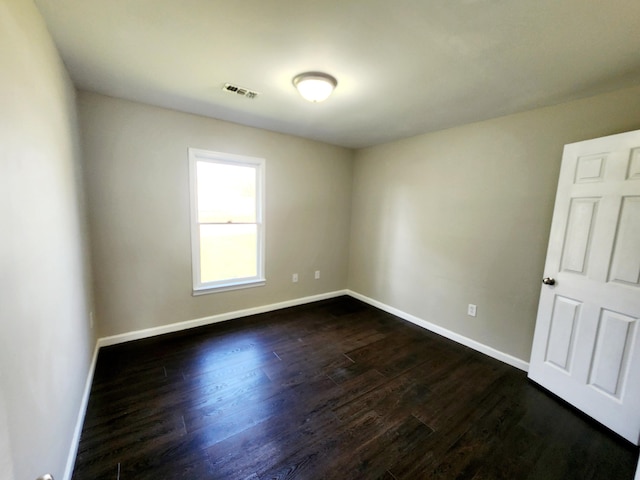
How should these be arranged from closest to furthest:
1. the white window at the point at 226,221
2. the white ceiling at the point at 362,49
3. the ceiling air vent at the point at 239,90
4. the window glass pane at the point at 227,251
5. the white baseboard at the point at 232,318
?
the white ceiling at the point at 362,49, the white baseboard at the point at 232,318, the ceiling air vent at the point at 239,90, the white window at the point at 226,221, the window glass pane at the point at 227,251

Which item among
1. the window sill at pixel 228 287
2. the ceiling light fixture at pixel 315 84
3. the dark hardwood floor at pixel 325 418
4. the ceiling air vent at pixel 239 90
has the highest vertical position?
the ceiling air vent at pixel 239 90

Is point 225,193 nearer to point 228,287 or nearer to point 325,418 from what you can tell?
point 228,287

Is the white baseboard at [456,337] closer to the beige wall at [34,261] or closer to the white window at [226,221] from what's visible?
the white window at [226,221]

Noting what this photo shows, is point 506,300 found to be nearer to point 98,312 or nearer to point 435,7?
point 435,7

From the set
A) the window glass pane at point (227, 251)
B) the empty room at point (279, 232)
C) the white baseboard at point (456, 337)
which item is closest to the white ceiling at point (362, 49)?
the empty room at point (279, 232)

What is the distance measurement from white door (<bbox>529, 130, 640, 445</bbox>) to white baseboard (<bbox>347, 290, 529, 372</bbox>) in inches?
11.4

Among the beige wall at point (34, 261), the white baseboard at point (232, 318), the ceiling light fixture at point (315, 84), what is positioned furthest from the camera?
the ceiling light fixture at point (315, 84)

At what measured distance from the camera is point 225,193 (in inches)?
124

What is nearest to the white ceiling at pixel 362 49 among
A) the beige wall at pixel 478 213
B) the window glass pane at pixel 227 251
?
the beige wall at pixel 478 213

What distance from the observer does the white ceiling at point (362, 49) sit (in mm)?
1305

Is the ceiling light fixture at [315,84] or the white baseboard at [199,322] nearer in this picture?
the ceiling light fixture at [315,84]

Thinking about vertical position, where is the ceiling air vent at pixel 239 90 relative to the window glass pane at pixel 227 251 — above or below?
above

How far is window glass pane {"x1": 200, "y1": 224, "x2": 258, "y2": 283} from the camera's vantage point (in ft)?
10.2

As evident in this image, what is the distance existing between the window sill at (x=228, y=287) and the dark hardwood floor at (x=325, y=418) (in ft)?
1.77
